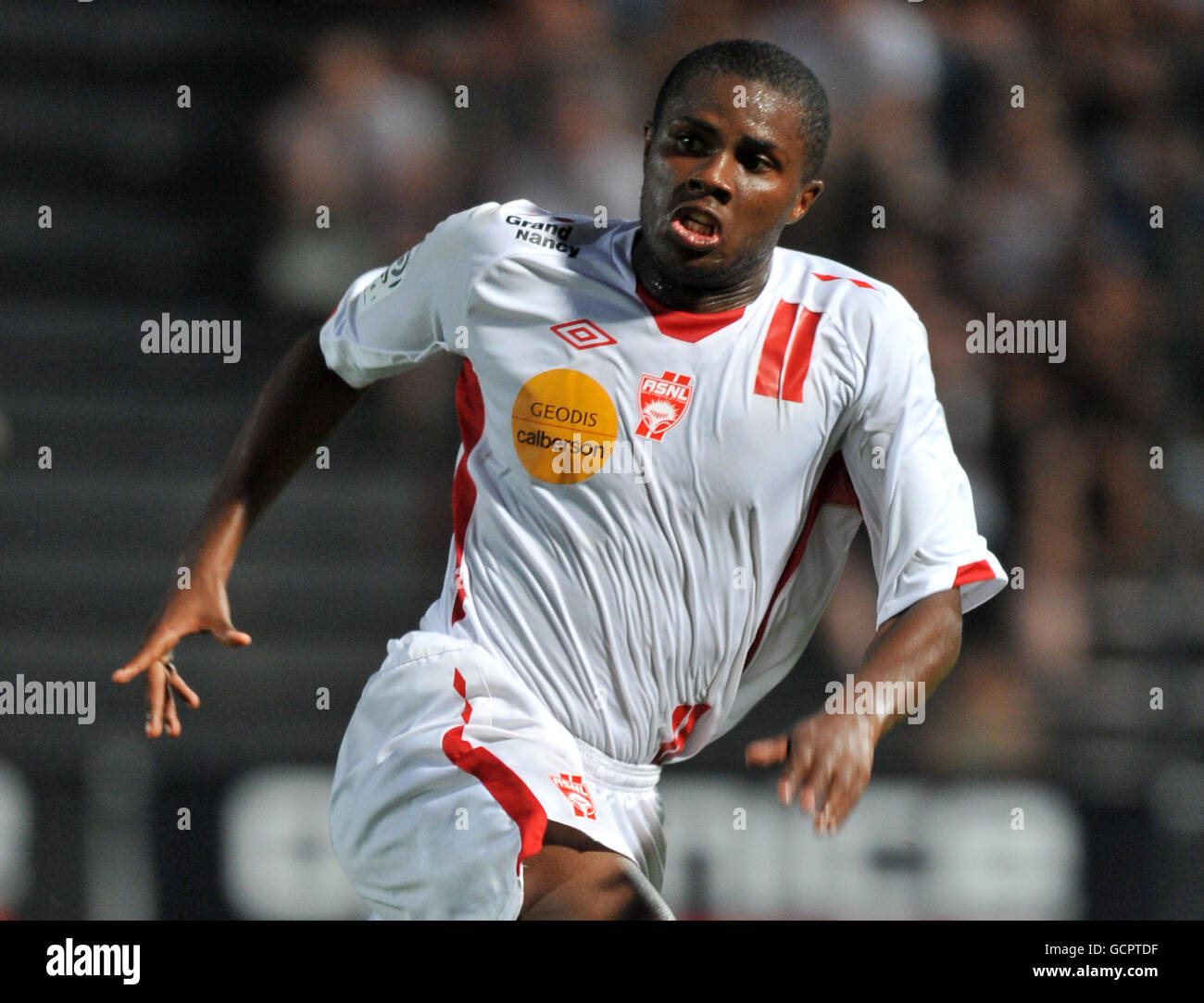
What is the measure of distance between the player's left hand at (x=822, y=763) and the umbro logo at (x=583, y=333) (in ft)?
2.84

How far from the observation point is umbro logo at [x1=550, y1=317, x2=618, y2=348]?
297cm

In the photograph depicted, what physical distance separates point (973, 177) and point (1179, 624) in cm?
176

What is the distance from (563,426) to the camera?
2951 mm

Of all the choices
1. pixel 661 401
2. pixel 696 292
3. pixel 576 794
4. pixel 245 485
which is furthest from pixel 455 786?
pixel 696 292

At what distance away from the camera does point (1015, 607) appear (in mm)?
5531

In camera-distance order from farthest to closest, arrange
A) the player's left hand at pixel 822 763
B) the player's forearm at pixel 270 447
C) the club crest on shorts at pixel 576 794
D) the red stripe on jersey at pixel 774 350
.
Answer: the player's forearm at pixel 270 447
the red stripe on jersey at pixel 774 350
the club crest on shorts at pixel 576 794
the player's left hand at pixel 822 763

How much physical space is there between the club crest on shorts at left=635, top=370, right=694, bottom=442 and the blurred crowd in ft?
8.39

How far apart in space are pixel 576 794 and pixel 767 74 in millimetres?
1259

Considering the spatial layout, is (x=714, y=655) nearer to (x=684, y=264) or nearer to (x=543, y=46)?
(x=684, y=264)

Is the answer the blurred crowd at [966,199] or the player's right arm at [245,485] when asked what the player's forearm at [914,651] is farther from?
the blurred crowd at [966,199]

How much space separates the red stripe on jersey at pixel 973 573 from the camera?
280cm

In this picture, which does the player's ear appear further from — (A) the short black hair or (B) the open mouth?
(B) the open mouth

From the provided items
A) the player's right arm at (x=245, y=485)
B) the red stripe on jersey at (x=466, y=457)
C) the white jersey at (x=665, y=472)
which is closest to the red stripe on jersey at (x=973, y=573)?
the white jersey at (x=665, y=472)

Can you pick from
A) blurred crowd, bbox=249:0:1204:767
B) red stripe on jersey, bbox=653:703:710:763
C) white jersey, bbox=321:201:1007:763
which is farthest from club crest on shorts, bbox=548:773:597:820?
blurred crowd, bbox=249:0:1204:767
